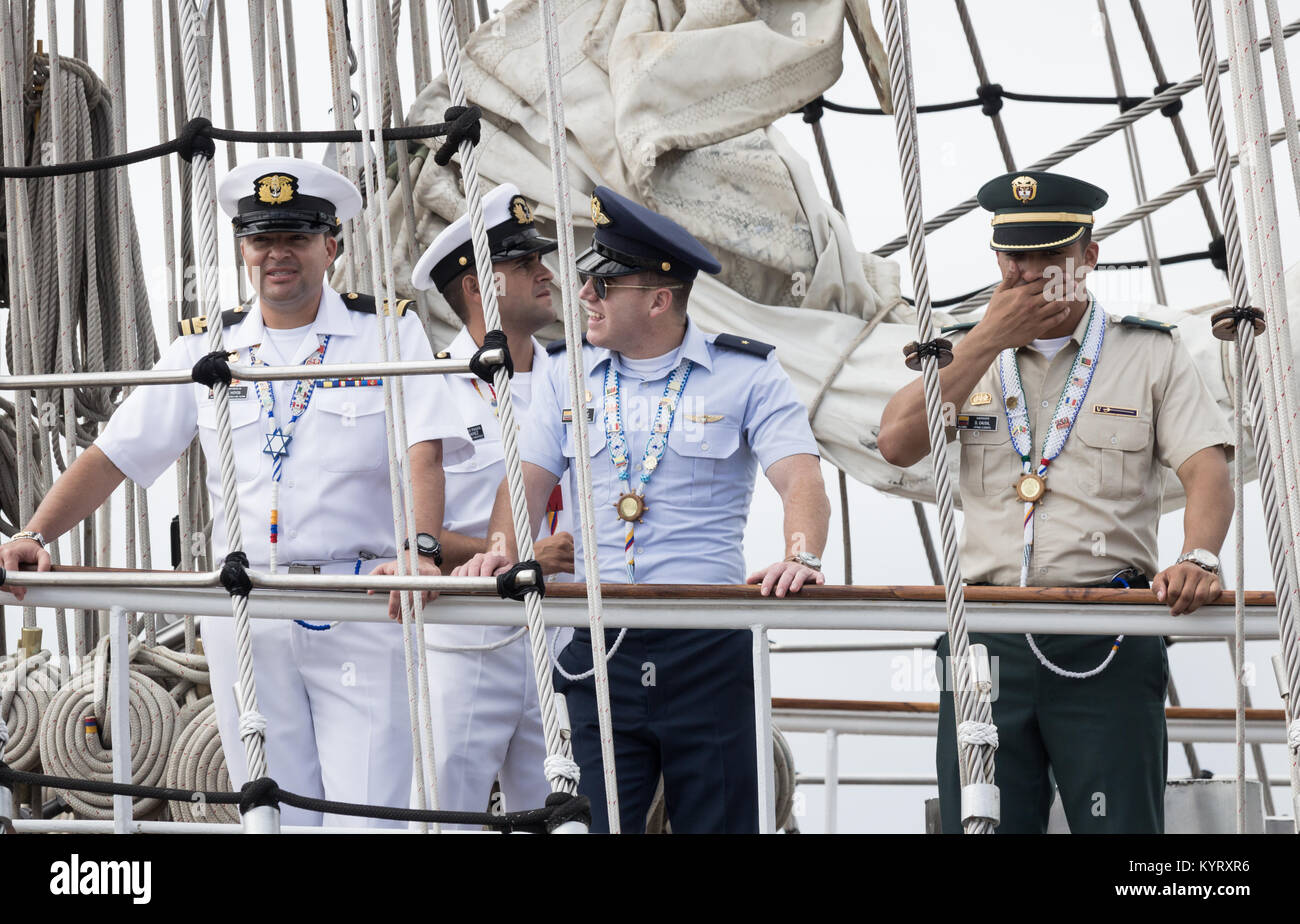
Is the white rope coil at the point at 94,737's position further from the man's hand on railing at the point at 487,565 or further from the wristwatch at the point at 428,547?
the man's hand on railing at the point at 487,565

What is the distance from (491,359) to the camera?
282 centimetres

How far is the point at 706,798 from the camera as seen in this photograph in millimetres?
3119

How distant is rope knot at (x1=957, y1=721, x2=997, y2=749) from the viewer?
2514 millimetres

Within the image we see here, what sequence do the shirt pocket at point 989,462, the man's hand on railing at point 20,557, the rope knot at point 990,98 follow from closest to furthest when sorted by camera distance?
the man's hand on railing at point 20,557 < the shirt pocket at point 989,462 < the rope knot at point 990,98

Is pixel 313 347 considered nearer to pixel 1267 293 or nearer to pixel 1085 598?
pixel 1085 598

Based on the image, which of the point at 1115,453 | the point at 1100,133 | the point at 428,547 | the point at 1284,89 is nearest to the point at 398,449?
the point at 428,547

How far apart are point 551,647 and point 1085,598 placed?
100cm

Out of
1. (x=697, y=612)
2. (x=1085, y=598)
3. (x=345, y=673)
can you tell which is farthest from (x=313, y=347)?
(x=1085, y=598)

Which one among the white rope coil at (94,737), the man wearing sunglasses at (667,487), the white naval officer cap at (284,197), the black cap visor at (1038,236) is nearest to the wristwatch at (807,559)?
the man wearing sunglasses at (667,487)

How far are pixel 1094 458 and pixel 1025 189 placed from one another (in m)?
0.47

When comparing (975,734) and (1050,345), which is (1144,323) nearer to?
(1050,345)

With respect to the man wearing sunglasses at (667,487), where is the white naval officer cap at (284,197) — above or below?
above

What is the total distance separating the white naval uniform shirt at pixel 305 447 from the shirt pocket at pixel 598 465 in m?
0.18

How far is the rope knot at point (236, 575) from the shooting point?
2.85 m
